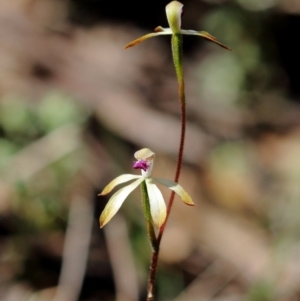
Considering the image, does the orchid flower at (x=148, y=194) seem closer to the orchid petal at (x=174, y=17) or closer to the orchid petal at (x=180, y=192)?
the orchid petal at (x=180, y=192)

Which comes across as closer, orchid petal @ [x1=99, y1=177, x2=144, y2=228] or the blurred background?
orchid petal @ [x1=99, y1=177, x2=144, y2=228]

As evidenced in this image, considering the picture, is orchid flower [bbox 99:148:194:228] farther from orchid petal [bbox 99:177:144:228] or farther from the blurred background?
the blurred background

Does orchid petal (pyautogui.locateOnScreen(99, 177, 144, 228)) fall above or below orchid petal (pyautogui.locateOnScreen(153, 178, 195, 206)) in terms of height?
below

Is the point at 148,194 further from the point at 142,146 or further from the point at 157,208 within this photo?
the point at 142,146

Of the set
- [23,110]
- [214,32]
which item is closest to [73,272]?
[23,110]

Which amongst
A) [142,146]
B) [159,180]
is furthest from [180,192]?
[142,146]

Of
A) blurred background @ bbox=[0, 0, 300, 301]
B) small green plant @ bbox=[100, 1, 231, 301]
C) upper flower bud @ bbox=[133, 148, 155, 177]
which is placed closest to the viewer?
small green plant @ bbox=[100, 1, 231, 301]

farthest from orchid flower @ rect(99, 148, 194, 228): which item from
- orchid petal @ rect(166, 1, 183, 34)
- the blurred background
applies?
the blurred background

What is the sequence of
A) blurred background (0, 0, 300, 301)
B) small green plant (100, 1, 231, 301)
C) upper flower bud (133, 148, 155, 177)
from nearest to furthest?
small green plant (100, 1, 231, 301) → upper flower bud (133, 148, 155, 177) → blurred background (0, 0, 300, 301)

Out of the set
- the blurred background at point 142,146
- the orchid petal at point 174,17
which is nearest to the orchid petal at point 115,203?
the orchid petal at point 174,17

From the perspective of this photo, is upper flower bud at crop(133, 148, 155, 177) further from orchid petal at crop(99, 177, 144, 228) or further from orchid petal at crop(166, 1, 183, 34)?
orchid petal at crop(166, 1, 183, 34)

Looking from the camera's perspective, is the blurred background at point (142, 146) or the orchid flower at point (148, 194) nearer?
the orchid flower at point (148, 194)
